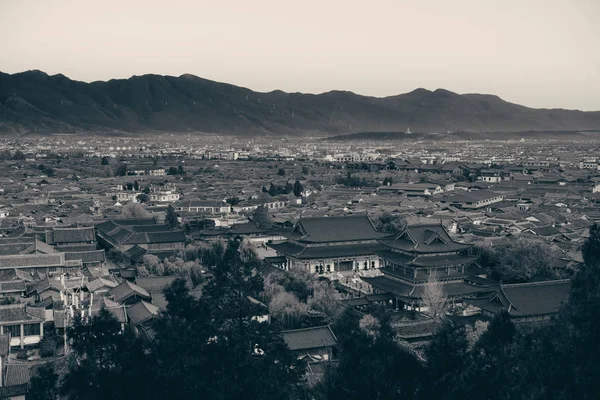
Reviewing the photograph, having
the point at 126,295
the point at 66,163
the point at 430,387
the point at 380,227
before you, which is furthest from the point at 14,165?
the point at 430,387

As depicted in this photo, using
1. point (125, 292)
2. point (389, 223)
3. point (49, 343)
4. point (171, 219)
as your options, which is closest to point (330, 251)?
point (389, 223)

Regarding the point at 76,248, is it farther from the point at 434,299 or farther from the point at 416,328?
the point at 416,328

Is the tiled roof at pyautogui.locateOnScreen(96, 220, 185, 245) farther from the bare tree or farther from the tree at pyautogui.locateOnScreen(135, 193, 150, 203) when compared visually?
the tree at pyautogui.locateOnScreen(135, 193, 150, 203)

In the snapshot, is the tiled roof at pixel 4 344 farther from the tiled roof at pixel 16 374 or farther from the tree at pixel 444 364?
the tree at pixel 444 364

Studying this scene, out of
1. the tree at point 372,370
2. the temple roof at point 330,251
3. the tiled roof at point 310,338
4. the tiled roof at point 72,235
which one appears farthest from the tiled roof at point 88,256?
the tree at point 372,370

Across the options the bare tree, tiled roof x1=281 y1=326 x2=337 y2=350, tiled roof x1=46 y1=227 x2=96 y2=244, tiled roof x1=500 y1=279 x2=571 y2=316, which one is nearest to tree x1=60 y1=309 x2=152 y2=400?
tiled roof x1=281 y1=326 x2=337 y2=350

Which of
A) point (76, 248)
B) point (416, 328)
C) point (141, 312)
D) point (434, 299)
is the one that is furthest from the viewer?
point (76, 248)
